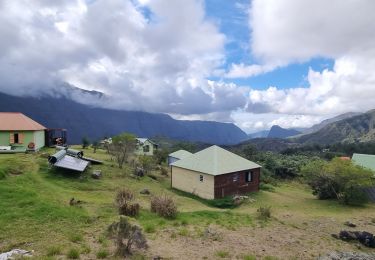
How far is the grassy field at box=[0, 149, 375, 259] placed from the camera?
35.7ft

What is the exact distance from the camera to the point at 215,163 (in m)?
29.8

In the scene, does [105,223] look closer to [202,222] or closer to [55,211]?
[55,211]

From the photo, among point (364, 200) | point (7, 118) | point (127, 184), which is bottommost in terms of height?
point (364, 200)

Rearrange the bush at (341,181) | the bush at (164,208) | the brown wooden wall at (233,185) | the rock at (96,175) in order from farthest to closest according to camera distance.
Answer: the brown wooden wall at (233,185) → the bush at (341,181) → the rock at (96,175) → the bush at (164,208)

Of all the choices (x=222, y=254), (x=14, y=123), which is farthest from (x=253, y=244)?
(x=14, y=123)

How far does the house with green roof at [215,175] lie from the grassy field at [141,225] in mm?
5676

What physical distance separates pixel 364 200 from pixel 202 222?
19.7m

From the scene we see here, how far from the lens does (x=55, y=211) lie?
1383 cm

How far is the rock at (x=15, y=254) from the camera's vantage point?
9078 mm

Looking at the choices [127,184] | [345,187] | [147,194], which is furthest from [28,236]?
[345,187]

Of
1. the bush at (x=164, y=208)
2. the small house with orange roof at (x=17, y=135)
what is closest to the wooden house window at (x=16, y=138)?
the small house with orange roof at (x=17, y=135)

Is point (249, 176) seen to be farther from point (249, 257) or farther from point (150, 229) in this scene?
point (249, 257)

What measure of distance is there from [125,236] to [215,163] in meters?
20.1

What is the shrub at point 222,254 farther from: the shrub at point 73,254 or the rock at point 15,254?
the rock at point 15,254
